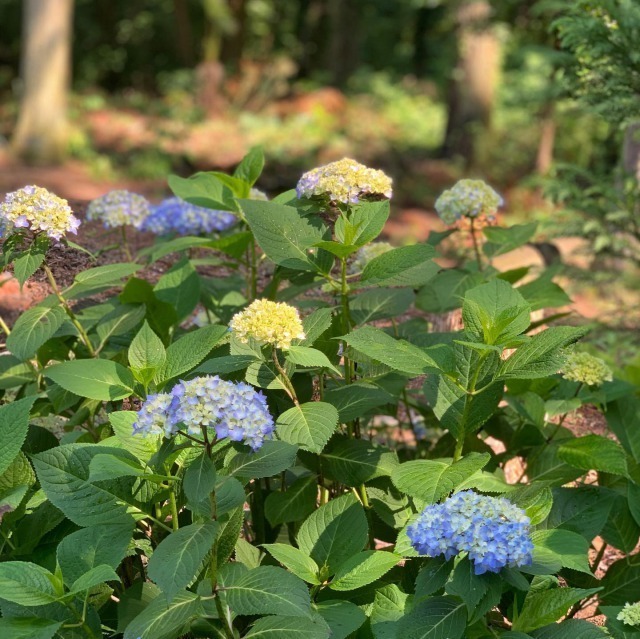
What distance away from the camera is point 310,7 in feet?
73.5

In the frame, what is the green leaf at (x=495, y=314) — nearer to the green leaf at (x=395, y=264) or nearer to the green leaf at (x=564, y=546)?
the green leaf at (x=395, y=264)

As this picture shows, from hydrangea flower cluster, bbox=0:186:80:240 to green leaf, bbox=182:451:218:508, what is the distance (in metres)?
0.69

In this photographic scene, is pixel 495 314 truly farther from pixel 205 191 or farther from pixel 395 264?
pixel 205 191

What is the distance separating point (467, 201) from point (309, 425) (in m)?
0.90

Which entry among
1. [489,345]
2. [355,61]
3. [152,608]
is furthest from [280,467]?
[355,61]

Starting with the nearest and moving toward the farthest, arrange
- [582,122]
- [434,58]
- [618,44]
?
[618,44], [582,122], [434,58]

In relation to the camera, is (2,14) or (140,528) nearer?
(140,528)

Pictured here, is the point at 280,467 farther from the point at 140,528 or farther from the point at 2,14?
the point at 2,14

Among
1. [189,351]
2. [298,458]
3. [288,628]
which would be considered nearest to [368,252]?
[298,458]

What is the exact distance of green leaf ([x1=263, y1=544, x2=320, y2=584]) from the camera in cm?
166

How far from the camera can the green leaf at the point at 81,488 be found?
5.42ft

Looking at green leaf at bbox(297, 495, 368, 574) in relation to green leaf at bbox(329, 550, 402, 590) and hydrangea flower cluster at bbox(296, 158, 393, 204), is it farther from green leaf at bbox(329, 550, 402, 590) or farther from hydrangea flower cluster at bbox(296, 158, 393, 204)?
hydrangea flower cluster at bbox(296, 158, 393, 204)

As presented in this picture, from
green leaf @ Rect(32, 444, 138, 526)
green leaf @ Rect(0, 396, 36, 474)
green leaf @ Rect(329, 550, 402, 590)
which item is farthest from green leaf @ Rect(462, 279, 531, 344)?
green leaf @ Rect(0, 396, 36, 474)

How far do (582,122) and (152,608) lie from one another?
11.9m
